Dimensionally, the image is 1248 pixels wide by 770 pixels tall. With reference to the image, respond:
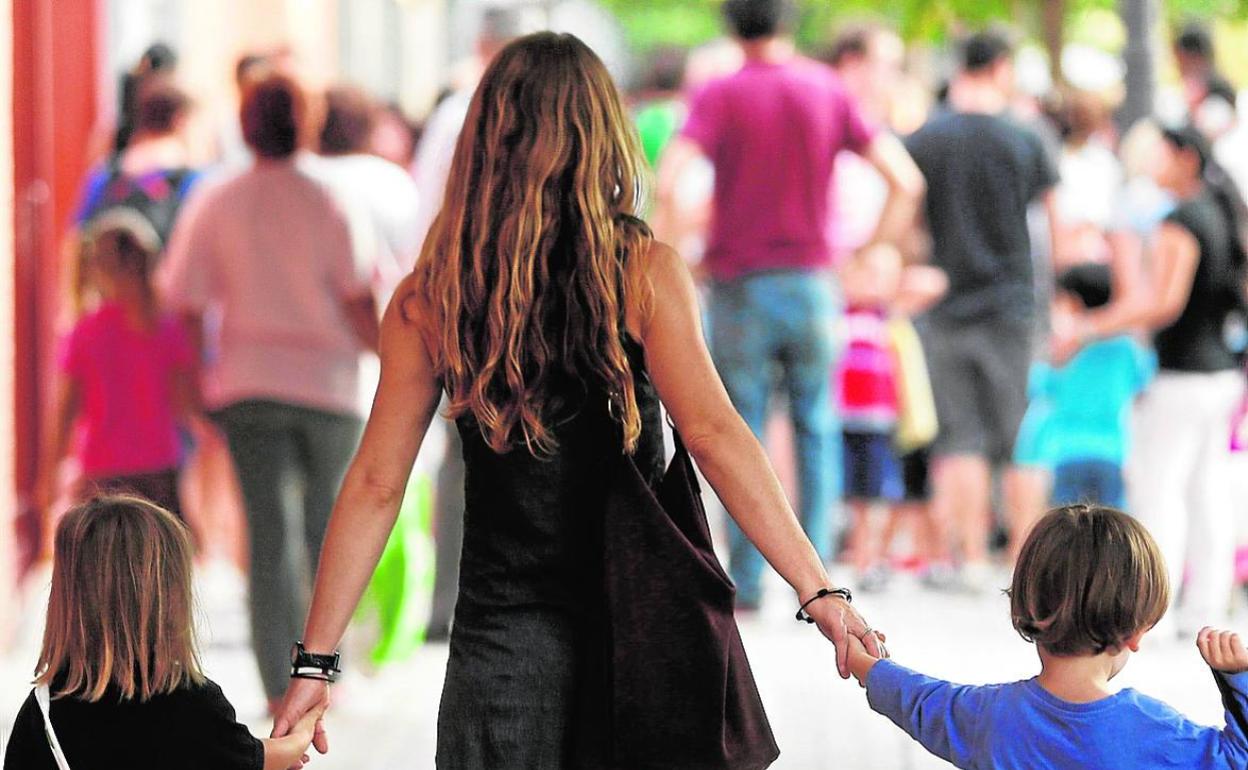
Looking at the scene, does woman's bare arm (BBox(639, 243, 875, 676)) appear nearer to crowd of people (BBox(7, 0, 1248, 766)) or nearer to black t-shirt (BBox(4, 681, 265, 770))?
crowd of people (BBox(7, 0, 1248, 766))

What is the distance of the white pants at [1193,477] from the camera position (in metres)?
8.43

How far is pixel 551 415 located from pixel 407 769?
2.92 metres

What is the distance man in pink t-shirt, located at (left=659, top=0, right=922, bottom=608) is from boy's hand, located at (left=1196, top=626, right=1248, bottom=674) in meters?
5.09

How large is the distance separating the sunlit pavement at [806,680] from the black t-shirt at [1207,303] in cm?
112

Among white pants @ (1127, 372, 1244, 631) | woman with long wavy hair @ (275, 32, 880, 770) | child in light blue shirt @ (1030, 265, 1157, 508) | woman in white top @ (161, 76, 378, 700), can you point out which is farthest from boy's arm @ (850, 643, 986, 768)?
child in light blue shirt @ (1030, 265, 1157, 508)

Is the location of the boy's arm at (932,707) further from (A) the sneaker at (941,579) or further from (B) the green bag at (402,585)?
(A) the sneaker at (941,579)

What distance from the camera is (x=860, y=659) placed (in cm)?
387

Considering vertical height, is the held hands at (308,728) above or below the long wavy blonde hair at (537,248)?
below

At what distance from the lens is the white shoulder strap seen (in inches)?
138

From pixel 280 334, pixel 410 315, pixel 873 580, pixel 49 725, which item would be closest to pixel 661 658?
pixel 410 315

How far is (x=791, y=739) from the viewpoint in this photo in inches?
268

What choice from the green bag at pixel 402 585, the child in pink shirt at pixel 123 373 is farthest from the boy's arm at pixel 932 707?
the child in pink shirt at pixel 123 373

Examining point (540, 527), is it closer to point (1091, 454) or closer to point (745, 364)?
point (745, 364)

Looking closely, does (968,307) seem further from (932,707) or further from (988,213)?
(932,707)
